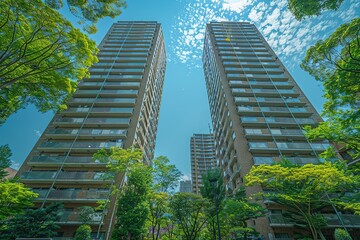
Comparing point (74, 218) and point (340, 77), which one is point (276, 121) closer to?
point (340, 77)

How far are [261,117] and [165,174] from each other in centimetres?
1787

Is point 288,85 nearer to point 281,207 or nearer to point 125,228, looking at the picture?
point 281,207

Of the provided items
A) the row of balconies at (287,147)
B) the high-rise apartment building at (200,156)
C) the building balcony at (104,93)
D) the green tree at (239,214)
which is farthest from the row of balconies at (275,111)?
the high-rise apartment building at (200,156)

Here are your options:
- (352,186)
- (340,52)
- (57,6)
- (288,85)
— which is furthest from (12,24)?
(288,85)

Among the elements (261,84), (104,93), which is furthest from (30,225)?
(261,84)

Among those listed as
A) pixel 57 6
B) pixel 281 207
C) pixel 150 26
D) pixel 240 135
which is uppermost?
pixel 150 26

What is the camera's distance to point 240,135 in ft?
88.3

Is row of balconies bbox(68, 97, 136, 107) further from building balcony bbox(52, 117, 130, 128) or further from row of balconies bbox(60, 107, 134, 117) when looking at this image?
building balcony bbox(52, 117, 130, 128)

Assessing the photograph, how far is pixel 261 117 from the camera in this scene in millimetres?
28781

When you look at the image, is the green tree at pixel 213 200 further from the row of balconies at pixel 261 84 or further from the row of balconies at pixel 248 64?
the row of balconies at pixel 248 64

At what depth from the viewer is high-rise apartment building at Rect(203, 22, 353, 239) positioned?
75.0 feet

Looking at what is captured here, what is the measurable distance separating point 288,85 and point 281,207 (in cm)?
2096

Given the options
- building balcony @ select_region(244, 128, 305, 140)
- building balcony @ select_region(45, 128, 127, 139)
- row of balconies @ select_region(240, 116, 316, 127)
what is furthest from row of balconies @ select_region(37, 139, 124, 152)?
row of balconies @ select_region(240, 116, 316, 127)

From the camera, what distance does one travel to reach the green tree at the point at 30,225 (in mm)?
15023
